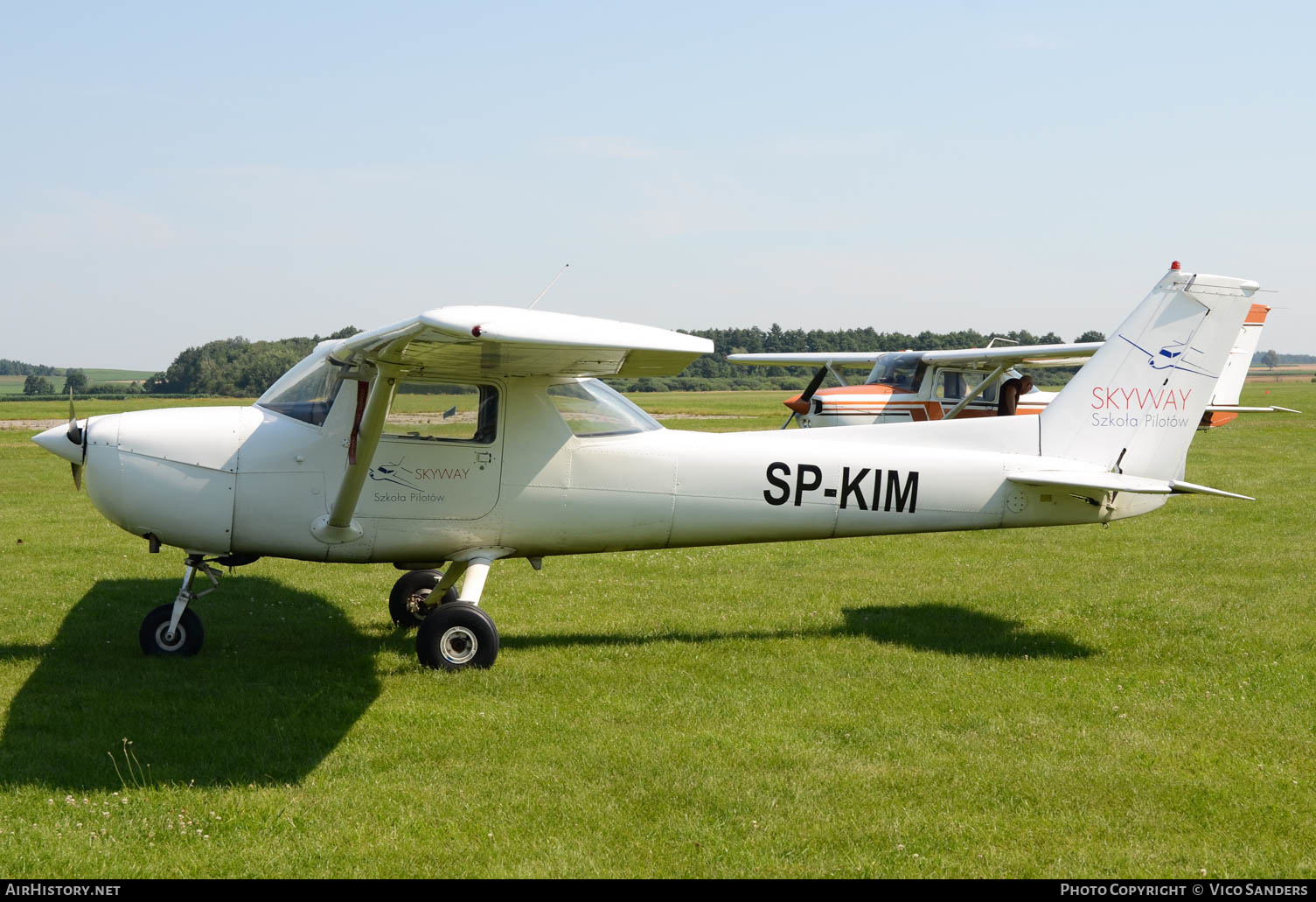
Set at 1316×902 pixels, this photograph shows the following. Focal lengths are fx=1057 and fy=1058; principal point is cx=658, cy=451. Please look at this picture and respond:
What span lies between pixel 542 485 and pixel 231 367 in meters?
36.0

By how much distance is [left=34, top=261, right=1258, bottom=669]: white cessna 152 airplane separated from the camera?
22.9 feet

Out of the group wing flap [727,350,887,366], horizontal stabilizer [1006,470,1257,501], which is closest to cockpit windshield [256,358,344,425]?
horizontal stabilizer [1006,470,1257,501]

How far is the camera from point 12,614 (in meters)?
8.63

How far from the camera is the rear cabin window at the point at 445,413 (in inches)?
283

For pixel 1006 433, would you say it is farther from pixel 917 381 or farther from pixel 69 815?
pixel 917 381

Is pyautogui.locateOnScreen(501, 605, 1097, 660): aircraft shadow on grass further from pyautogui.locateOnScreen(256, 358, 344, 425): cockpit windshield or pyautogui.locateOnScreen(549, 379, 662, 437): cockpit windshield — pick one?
pyautogui.locateOnScreen(256, 358, 344, 425): cockpit windshield

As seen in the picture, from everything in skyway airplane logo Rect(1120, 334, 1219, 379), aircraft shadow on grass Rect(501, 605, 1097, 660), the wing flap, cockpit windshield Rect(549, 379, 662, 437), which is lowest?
aircraft shadow on grass Rect(501, 605, 1097, 660)

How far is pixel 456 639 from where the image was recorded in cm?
704

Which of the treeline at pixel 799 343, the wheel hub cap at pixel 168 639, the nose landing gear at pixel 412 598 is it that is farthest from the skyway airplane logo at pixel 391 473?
the treeline at pixel 799 343

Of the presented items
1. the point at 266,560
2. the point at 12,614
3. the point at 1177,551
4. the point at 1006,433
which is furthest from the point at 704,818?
the point at 1177,551

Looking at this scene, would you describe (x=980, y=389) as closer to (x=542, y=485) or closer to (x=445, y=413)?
(x=542, y=485)

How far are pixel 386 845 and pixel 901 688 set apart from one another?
355 cm

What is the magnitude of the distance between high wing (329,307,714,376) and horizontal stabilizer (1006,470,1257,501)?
2.86 meters

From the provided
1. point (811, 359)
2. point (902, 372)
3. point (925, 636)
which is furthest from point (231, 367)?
point (925, 636)
